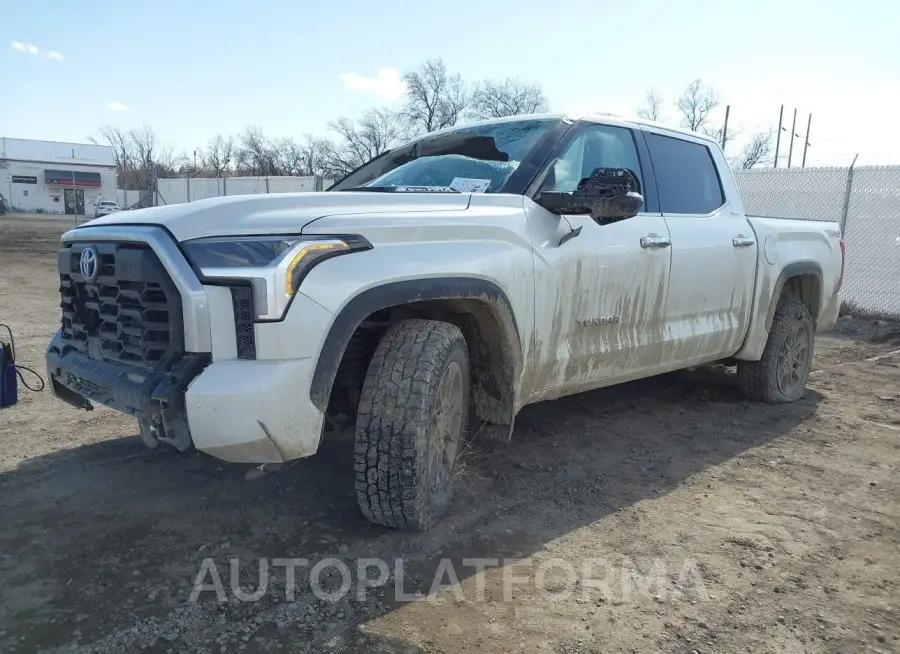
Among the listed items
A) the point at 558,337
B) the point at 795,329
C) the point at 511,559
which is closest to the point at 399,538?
the point at 511,559

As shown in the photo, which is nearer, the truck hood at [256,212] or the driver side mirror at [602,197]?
the truck hood at [256,212]

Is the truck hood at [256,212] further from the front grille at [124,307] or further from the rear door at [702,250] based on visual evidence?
the rear door at [702,250]

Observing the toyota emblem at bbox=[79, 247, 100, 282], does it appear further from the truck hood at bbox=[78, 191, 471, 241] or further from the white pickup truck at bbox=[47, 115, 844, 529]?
the truck hood at bbox=[78, 191, 471, 241]

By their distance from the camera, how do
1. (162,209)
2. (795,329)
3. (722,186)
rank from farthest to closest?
(795,329)
(722,186)
(162,209)

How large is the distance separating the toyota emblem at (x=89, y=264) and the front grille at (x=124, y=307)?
0.01 m

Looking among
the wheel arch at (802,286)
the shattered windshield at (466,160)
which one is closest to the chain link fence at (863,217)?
the wheel arch at (802,286)

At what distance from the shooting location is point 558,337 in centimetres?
347

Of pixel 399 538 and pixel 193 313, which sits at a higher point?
pixel 193 313

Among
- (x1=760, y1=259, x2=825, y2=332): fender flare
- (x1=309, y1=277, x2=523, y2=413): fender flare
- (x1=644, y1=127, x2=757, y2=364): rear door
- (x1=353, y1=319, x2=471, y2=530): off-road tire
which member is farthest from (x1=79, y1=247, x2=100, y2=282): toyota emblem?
(x1=760, y1=259, x2=825, y2=332): fender flare

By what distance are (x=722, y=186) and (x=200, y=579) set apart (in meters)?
4.16

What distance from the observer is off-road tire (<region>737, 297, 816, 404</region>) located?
5254mm

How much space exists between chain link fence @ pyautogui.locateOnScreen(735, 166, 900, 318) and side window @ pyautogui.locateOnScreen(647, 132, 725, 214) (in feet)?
23.1

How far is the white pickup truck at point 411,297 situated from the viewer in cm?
244

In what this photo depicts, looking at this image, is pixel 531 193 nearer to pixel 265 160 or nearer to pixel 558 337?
pixel 558 337
